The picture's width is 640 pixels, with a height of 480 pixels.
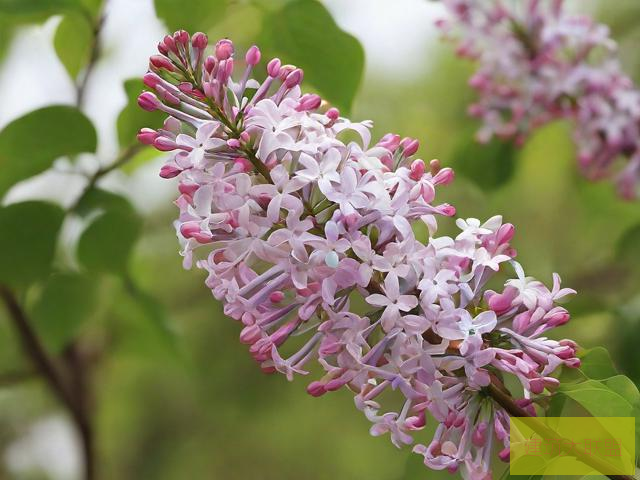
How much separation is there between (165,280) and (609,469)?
4.17 ft

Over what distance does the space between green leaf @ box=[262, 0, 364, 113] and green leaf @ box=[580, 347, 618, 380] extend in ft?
0.91

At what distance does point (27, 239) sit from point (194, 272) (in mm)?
895

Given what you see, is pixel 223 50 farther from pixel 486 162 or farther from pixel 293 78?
pixel 486 162

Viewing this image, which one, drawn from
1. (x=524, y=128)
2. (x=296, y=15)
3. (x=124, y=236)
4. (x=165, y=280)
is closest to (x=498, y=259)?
(x=296, y=15)

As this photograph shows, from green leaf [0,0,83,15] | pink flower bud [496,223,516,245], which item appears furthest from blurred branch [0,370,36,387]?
pink flower bud [496,223,516,245]

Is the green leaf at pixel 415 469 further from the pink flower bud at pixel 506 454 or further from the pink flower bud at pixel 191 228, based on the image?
the pink flower bud at pixel 191 228

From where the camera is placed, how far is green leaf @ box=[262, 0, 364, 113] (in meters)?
Result: 0.67

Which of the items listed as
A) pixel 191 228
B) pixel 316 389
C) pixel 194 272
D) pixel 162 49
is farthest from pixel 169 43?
pixel 194 272

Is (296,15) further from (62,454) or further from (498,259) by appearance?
(62,454)

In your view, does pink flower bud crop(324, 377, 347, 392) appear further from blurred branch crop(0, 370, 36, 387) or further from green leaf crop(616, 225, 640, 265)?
blurred branch crop(0, 370, 36, 387)

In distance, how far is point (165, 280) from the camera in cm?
163

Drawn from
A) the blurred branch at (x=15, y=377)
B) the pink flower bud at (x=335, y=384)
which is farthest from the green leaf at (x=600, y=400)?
the blurred branch at (x=15, y=377)

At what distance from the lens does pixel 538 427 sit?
18.1 inches

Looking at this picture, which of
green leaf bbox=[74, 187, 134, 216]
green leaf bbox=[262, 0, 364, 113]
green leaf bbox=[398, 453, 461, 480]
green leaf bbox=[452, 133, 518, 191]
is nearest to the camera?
green leaf bbox=[398, 453, 461, 480]
